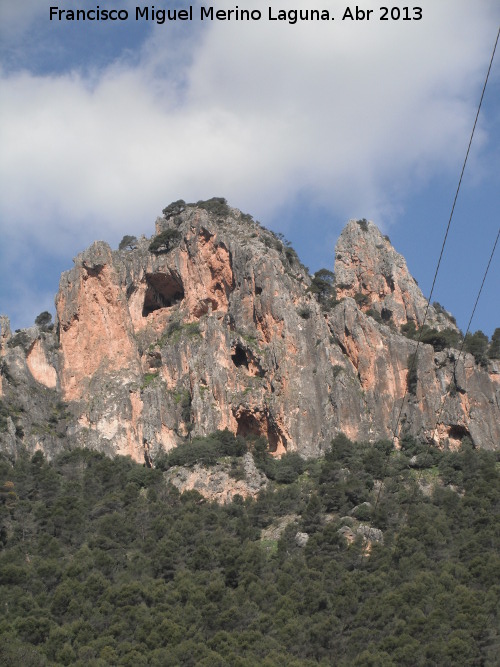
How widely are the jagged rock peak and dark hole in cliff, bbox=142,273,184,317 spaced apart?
1739cm

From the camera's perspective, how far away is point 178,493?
92812 millimetres

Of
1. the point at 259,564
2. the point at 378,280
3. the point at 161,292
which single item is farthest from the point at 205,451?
→ the point at 378,280

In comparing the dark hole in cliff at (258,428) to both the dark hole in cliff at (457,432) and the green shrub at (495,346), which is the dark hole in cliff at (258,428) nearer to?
the dark hole in cliff at (457,432)

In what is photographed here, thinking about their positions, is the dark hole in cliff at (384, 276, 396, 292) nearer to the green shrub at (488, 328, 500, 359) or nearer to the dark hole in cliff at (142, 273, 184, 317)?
the green shrub at (488, 328, 500, 359)

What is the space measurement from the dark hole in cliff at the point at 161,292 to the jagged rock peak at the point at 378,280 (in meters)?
17.4

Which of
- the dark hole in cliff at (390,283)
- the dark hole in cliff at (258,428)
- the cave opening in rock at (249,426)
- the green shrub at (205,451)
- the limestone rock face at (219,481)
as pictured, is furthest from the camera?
the dark hole in cliff at (390,283)

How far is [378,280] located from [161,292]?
2336 centimetres

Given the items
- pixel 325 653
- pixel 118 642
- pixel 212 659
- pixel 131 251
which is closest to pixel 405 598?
pixel 325 653

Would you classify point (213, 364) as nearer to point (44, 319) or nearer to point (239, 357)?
point (239, 357)

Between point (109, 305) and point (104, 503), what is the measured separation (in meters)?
25.6

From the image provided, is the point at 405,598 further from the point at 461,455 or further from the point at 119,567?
the point at 461,455

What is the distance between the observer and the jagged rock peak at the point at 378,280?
393ft

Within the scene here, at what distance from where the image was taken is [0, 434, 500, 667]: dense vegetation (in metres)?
64.6

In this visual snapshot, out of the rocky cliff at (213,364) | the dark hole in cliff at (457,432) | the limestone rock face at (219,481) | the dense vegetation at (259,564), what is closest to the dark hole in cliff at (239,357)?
the rocky cliff at (213,364)
